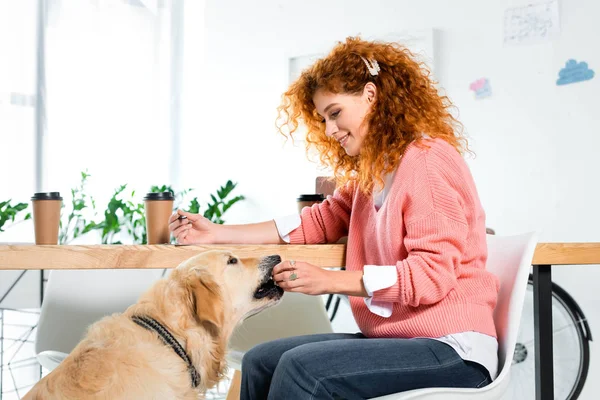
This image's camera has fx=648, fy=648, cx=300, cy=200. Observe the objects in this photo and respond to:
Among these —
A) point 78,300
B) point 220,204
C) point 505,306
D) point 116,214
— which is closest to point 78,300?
point 78,300

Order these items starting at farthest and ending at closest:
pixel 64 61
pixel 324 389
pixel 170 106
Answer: pixel 170 106 → pixel 64 61 → pixel 324 389

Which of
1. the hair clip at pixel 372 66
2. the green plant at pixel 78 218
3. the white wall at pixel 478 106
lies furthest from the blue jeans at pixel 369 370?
the green plant at pixel 78 218

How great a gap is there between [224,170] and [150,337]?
137 inches

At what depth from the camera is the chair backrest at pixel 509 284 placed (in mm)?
1451

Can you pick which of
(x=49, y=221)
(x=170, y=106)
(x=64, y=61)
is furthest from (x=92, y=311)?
(x=170, y=106)

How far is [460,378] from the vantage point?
54.4 inches

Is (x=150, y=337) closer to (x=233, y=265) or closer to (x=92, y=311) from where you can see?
(x=233, y=265)

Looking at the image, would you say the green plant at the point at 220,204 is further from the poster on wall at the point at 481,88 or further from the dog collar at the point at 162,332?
the dog collar at the point at 162,332

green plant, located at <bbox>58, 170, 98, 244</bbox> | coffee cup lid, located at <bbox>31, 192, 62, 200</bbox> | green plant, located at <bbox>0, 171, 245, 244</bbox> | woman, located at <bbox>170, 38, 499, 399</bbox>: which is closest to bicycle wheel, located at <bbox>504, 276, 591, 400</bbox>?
woman, located at <bbox>170, 38, 499, 399</bbox>

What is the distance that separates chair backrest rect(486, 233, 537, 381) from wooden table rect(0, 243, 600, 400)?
14 centimetres

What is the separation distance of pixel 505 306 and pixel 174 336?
2.51 feet

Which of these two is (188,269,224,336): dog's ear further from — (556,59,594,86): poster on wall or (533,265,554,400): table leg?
(556,59,594,86): poster on wall

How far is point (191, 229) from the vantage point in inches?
69.1

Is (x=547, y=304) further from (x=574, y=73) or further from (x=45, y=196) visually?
(x=574, y=73)
